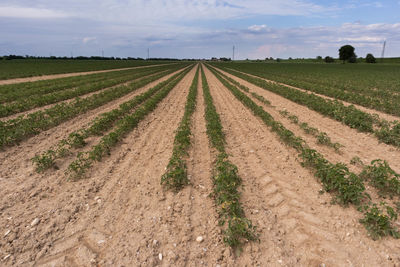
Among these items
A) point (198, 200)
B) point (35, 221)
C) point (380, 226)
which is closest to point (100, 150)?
point (35, 221)

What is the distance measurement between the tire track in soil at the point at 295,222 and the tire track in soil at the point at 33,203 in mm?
3287

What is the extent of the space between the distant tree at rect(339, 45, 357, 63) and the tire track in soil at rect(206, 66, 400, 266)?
415 ft

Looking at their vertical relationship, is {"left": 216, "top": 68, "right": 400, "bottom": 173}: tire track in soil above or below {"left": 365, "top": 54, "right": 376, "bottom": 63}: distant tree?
below

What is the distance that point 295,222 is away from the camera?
4.28m

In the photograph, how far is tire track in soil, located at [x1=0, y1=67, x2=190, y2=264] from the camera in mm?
3689

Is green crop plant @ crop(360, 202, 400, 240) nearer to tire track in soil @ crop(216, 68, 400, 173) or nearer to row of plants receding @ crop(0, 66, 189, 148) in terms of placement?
tire track in soil @ crop(216, 68, 400, 173)

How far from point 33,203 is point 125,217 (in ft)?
6.75

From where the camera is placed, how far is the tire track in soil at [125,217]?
3.51 metres

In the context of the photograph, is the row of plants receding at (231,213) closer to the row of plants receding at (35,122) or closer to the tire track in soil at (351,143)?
the tire track in soil at (351,143)

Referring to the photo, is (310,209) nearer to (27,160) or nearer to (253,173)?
(253,173)

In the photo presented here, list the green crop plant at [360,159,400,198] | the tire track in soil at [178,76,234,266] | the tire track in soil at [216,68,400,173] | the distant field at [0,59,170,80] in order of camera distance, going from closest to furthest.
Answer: the tire track in soil at [178,76,234,266]
the green crop plant at [360,159,400,198]
the tire track in soil at [216,68,400,173]
the distant field at [0,59,170,80]

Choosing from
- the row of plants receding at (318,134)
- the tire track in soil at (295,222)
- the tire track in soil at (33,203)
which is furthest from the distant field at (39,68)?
the tire track in soil at (295,222)

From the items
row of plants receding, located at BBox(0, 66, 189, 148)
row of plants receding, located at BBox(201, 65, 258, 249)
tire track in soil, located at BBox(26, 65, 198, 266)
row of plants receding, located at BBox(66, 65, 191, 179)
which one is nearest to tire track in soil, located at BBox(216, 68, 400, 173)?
row of plants receding, located at BBox(201, 65, 258, 249)

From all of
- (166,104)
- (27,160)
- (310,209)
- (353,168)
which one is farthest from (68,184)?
(166,104)
